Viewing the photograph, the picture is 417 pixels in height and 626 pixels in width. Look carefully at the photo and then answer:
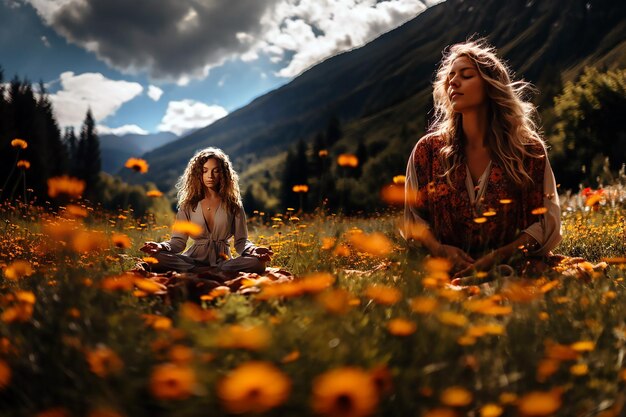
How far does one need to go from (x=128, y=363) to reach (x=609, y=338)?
6.43 ft

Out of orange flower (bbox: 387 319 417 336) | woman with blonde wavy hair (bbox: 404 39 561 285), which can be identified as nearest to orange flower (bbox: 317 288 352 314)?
orange flower (bbox: 387 319 417 336)

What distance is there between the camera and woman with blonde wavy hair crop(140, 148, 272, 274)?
14.8 feet

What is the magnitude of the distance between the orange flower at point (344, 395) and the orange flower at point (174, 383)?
0.34m

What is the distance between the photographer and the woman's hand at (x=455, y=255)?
3768mm

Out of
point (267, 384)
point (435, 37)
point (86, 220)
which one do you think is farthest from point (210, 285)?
point (435, 37)

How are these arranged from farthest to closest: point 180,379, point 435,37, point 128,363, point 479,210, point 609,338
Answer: point 435,37 < point 479,210 < point 609,338 < point 128,363 < point 180,379

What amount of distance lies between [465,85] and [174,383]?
3.49 metres

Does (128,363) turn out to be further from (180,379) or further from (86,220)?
(86,220)

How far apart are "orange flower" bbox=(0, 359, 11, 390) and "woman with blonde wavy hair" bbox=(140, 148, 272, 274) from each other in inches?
110

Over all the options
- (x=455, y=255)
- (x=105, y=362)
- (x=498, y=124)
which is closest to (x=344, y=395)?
(x=105, y=362)

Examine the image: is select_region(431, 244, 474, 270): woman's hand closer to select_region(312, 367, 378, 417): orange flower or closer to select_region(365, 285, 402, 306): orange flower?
select_region(365, 285, 402, 306): orange flower

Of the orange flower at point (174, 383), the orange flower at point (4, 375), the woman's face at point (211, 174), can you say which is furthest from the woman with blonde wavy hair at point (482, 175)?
the orange flower at point (4, 375)

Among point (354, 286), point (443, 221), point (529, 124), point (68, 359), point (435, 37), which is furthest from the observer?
point (435, 37)

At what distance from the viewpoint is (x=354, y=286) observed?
9.54 ft
